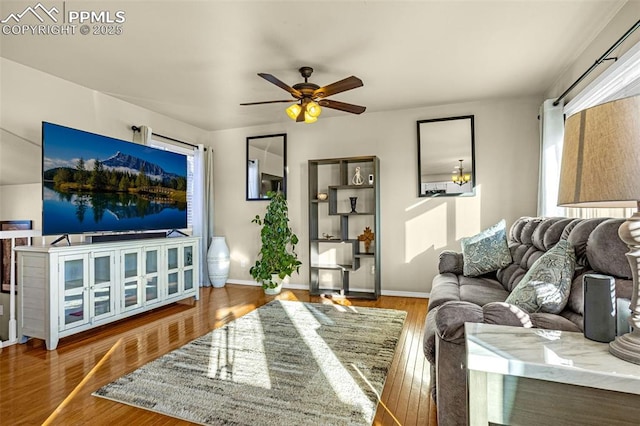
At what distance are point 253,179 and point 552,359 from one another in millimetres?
4769

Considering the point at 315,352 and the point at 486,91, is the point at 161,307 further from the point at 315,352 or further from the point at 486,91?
the point at 486,91

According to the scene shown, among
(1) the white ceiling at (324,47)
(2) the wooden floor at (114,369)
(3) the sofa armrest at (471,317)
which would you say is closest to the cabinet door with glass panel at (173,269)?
(2) the wooden floor at (114,369)

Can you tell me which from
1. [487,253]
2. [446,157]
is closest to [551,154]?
[446,157]

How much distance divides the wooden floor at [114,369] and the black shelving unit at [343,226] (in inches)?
29.0

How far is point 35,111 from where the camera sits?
3.21 m

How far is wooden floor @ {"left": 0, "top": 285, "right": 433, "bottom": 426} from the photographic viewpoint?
6.06 ft

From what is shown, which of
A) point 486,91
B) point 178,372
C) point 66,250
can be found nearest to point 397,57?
point 486,91

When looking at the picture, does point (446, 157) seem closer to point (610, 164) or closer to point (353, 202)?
point (353, 202)

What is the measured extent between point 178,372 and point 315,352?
1.00 m

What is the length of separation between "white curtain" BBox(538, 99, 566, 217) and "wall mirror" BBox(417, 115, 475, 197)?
881 millimetres

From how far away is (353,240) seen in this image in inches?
180

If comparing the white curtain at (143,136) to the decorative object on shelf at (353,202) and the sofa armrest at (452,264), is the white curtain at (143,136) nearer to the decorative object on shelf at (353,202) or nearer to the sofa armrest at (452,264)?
the decorative object on shelf at (353,202)

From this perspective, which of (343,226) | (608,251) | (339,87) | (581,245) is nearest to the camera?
(608,251)

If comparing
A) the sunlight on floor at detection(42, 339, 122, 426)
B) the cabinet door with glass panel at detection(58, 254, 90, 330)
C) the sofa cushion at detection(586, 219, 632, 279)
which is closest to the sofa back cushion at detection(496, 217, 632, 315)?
the sofa cushion at detection(586, 219, 632, 279)
